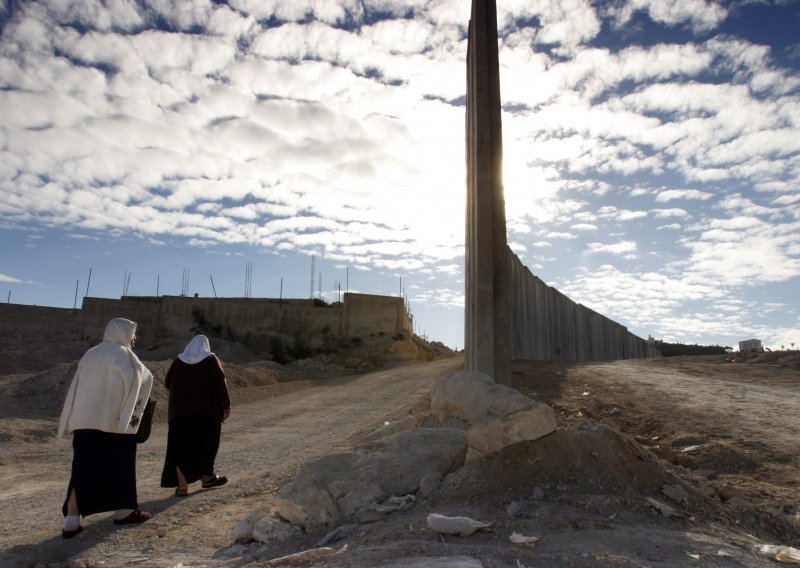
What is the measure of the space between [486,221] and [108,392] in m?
5.67

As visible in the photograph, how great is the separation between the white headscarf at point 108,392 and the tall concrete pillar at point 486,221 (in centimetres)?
496

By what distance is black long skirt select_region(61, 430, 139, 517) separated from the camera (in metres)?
4.88

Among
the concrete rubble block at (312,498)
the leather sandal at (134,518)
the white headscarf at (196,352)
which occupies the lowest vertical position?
the leather sandal at (134,518)

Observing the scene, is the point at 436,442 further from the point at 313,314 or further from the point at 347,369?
the point at 313,314

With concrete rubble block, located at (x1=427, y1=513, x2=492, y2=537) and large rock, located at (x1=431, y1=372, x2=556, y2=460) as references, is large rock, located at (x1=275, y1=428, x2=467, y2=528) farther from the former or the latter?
concrete rubble block, located at (x1=427, y1=513, x2=492, y2=537)

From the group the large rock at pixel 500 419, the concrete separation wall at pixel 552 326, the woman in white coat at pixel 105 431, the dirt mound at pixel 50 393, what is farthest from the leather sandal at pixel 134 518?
the concrete separation wall at pixel 552 326

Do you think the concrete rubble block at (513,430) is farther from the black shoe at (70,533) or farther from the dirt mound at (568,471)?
the black shoe at (70,533)

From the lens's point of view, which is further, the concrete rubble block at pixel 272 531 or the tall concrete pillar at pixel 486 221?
the tall concrete pillar at pixel 486 221

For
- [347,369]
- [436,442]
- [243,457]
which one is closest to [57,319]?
[347,369]

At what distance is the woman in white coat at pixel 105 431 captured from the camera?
16.1ft

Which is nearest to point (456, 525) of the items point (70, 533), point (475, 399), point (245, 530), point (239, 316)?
point (245, 530)

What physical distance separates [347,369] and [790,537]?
25.9 m

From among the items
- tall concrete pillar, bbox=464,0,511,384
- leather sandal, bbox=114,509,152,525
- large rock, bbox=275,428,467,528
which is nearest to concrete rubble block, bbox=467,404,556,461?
large rock, bbox=275,428,467,528

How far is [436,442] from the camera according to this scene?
5.24 m
